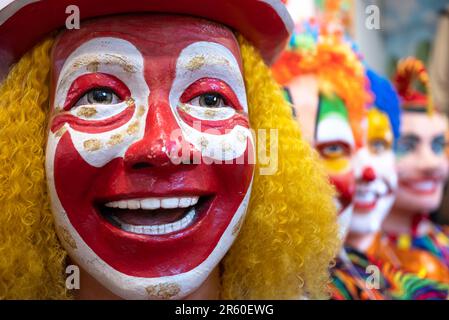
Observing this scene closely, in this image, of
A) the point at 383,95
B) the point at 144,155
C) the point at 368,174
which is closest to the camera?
the point at 144,155

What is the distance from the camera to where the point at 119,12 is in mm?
1206

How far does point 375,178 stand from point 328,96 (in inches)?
16.1

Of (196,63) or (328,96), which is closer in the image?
(196,63)

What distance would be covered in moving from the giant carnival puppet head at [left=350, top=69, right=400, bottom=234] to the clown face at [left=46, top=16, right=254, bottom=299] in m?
0.94

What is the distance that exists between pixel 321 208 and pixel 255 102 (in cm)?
28

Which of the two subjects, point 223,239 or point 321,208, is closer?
point 223,239

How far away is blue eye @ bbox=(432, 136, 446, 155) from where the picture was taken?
2.51 m

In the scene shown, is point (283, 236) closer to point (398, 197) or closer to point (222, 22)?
point (222, 22)

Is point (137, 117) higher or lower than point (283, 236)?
higher

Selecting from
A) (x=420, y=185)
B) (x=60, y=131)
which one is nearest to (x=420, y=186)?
(x=420, y=185)

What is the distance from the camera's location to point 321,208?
1.38 metres

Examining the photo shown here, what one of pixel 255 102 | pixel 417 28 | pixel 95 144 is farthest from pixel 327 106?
pixel 417 28

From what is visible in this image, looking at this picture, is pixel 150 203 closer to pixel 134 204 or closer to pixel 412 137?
pixel 134 204

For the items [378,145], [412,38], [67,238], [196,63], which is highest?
[412,38]
